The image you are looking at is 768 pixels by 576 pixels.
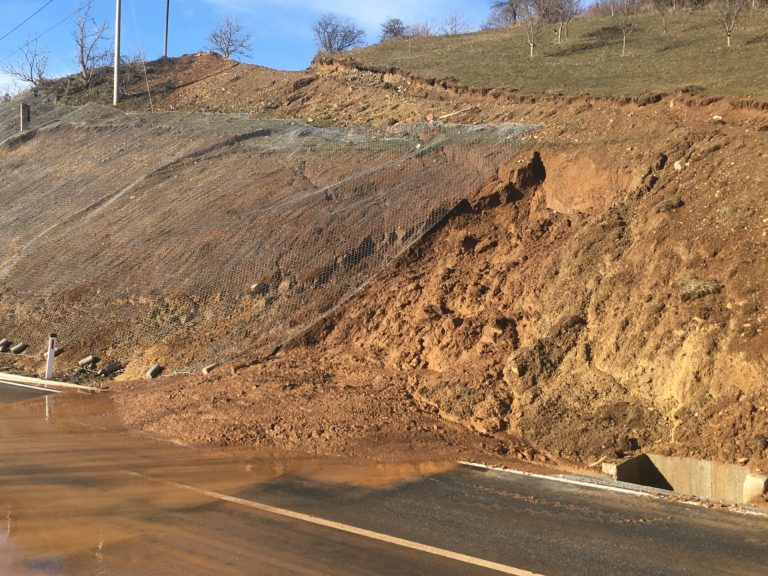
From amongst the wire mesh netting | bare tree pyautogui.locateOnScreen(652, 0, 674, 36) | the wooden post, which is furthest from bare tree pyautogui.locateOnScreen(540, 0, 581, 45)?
the wooden post

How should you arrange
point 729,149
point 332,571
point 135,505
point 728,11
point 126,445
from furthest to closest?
point 728,11, point 729,149, point 126,445, point 135,505, point 332,571

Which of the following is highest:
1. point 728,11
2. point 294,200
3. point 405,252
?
point 728,11

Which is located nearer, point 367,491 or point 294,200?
point 367,491

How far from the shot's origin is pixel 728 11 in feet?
76.7

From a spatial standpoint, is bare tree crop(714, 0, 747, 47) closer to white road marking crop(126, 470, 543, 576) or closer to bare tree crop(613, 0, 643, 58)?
bare tree crop(613, 0, 643, 58)

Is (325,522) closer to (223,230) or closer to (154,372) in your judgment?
(154,372)

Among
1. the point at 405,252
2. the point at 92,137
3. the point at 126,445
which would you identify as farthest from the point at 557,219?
the point at 92,137

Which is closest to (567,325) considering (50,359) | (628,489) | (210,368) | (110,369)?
(628,489)

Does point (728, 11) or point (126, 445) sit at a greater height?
point (728, 11)

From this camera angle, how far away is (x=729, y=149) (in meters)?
10.5

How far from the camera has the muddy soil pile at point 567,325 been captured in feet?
26.6

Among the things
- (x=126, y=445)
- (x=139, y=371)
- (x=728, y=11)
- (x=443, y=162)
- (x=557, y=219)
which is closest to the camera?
(x=126, y=445)

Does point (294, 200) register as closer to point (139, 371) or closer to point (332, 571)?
point (139, 371)

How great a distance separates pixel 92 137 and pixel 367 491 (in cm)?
2151
